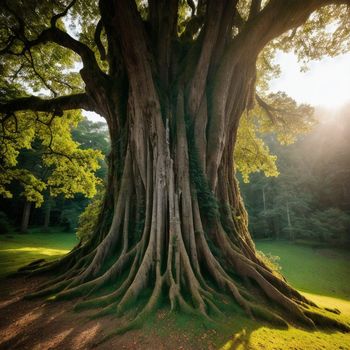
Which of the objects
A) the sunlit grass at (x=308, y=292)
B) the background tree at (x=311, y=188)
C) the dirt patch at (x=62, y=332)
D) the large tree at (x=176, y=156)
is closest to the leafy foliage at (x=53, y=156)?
the large tree at (x=176, y=156)

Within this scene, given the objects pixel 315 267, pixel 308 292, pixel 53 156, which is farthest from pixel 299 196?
pixel 53 156

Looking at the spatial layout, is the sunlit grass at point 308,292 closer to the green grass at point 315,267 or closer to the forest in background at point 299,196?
the green grass at point 315,267

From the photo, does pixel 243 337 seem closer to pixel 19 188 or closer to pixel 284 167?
pixel 284 167

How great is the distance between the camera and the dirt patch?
317 centimetres

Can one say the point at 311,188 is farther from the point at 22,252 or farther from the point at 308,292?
the point at 22,252

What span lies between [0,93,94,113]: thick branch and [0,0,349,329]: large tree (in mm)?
867

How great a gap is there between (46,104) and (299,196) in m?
30.4

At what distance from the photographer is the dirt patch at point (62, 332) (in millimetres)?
3168

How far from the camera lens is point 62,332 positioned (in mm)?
3486

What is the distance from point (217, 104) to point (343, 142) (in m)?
31.3

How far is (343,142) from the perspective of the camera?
29797 millimetres

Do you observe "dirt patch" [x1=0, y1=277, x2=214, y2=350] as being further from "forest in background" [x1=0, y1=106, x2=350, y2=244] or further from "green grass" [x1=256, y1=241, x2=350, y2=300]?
"forest in background" [x1=0, y1=106, x2=350, y2=244]

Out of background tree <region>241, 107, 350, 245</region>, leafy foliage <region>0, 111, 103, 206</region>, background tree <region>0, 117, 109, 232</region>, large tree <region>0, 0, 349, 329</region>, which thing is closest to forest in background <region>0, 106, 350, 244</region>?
background tree <region>241, 107, 350, 245</region>

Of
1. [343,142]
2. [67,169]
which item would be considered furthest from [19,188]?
[343,142]
